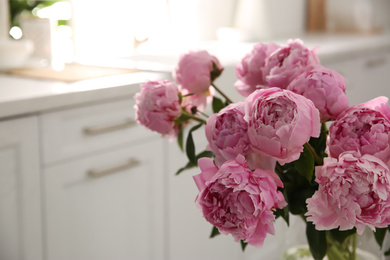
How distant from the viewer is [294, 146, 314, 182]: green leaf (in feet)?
1.80

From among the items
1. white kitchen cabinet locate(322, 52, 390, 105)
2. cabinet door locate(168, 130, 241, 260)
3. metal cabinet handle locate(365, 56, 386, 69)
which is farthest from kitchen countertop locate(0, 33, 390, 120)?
metal cabinet handle locate(365, 56, 386, 69)

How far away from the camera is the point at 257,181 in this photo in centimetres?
48

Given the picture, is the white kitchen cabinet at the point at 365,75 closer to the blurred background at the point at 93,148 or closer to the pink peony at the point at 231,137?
the blurred background at the point at 93,148

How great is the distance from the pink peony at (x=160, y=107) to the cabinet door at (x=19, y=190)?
748 millimetres

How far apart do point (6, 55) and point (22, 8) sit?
60cm

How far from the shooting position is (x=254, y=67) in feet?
2.19

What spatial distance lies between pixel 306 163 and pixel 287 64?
0.12 meters

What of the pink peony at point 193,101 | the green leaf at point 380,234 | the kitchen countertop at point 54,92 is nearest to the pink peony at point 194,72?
the pink peony at point 193,101

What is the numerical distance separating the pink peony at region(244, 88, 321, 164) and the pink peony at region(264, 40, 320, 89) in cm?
11

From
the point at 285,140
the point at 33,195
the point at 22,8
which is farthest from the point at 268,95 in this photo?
the point at 22,8

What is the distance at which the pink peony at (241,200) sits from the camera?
0.47 m

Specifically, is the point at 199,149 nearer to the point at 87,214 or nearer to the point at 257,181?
the point at 87,214

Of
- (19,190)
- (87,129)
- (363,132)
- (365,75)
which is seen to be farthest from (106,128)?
(365,75)

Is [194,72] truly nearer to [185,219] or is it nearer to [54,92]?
[54,92]
